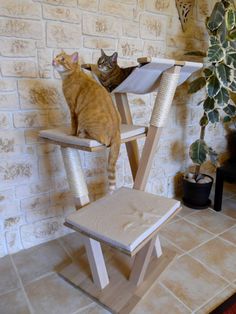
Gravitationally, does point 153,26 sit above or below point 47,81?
above

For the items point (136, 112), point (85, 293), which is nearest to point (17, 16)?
point (136, 112)

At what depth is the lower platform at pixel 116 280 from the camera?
1.21 metres

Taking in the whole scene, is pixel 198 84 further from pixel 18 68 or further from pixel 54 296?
pixel 54 296

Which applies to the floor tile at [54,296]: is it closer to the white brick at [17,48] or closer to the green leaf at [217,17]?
the white brick at [17,48]

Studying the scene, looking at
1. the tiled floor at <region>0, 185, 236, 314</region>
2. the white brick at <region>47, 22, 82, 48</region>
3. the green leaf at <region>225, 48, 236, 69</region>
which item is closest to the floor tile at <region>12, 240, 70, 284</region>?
the tiled floor at <region>0, 185, 236, 314</region>

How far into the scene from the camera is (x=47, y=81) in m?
1.53

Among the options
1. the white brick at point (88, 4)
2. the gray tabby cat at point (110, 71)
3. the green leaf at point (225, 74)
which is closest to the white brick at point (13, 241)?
the gray tabby cat at point (110, 71)

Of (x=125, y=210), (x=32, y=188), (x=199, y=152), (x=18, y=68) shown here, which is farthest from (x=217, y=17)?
(x=32, y=188)

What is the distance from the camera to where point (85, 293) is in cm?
130

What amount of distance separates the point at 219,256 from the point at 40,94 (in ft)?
4.99

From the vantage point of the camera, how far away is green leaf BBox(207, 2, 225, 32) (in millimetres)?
1710

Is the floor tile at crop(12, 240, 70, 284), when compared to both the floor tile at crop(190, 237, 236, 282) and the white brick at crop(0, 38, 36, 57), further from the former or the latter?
the white brick at crop(0, 38, 36, 57)

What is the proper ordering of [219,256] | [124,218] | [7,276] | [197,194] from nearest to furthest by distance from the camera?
[124,218]
[7,276]
[219,256]
[197,194]

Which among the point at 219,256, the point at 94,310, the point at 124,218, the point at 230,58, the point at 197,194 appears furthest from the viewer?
the point at 197,194
